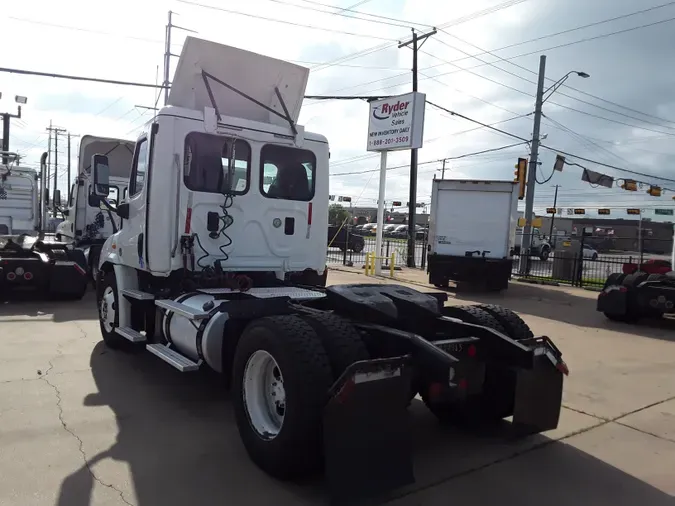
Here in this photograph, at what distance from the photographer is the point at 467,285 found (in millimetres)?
16062

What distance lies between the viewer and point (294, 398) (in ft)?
10.7

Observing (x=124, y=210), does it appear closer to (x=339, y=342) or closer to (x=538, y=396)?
(x=339, y=342)

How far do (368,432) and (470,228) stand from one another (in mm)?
12487

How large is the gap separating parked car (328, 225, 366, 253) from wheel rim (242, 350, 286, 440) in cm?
2064

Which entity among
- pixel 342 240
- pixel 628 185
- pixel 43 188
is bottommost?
pixel 342 240

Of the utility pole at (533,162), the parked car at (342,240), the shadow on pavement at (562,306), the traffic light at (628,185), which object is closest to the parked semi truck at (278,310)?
the shadow on pavement at (562,306)

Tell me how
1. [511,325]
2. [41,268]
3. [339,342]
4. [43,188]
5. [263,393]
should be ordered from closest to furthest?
1. [339,342]
2. [263,393]
3. [511,325]
4. [41,268]
5. [43,188]

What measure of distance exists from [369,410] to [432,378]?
623 mm

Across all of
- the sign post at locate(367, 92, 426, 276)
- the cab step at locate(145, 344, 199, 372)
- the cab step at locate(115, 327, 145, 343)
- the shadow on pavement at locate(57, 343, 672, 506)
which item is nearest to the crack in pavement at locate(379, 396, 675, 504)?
the shadow on pavement at locate(57, 343, 672, 506)

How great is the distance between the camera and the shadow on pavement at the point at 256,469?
3385 mm

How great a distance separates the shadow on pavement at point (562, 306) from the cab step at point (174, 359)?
26.1ft

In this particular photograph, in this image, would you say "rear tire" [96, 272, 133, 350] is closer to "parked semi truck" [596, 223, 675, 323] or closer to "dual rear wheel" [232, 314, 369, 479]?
"dual rear wheel" [232, 314, 369, 479]

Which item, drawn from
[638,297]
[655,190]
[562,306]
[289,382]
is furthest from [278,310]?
[655,190]

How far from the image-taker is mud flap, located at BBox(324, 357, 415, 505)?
9.96 ft
